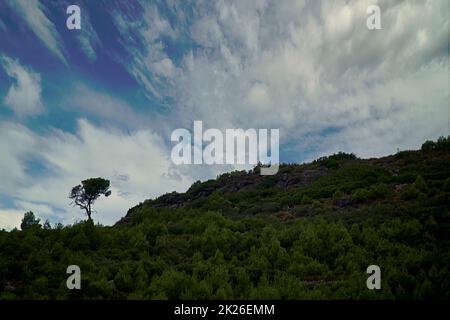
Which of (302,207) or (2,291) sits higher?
(302,207)

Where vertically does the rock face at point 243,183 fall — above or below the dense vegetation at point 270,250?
above

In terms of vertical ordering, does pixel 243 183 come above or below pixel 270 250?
above

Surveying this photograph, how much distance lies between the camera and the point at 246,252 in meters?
23.5

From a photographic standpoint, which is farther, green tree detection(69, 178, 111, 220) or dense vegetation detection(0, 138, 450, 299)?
green tree detection(69, 178, 111, 220)

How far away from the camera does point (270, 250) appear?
22.6 meters

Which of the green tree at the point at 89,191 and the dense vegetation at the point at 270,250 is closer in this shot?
the dense vegetation at the point at 270,250

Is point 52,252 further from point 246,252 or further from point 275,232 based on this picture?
point 275,232

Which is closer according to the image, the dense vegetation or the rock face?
the dense vegetation

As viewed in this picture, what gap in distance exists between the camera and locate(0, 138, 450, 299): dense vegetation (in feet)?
55.9

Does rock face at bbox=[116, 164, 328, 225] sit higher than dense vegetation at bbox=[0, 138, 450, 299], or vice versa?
rock face at bbox=[116, 164, 328, 225]

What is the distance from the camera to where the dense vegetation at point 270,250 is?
55.9 ft
